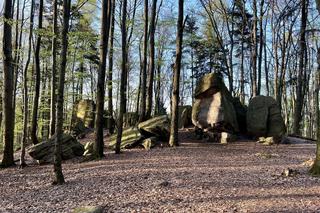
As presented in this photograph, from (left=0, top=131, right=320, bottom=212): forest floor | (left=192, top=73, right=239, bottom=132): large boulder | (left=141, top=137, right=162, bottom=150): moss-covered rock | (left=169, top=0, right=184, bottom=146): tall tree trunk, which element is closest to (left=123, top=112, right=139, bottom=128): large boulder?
(left=192, top=73, right=239, bottom=132): large boulder

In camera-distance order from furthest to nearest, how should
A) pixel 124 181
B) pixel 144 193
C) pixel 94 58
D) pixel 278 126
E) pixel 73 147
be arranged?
1. pixel 94 58
2. pixel 278 126
3. pixel 73 147
4. pixel 124 181
5. pixel 144 193

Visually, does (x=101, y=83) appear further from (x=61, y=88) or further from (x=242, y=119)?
(x=242, y=119)

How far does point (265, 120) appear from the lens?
16.2m

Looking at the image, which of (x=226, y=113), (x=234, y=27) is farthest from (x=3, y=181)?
(x=234, y=27)

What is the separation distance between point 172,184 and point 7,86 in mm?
7335

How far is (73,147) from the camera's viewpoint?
46.3 ft

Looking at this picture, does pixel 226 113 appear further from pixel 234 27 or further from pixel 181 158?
pixel 234 27

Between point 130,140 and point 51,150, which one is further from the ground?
point 130,140

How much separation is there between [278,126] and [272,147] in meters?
1.97

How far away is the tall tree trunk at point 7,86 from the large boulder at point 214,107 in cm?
833

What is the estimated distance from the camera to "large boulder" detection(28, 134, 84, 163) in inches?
520

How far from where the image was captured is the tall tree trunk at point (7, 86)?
12.0 meters

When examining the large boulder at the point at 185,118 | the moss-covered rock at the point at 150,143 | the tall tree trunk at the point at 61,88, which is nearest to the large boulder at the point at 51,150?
the moss-covered rock at the point at 150,143

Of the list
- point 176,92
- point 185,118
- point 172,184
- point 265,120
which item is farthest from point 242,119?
point 172,184
